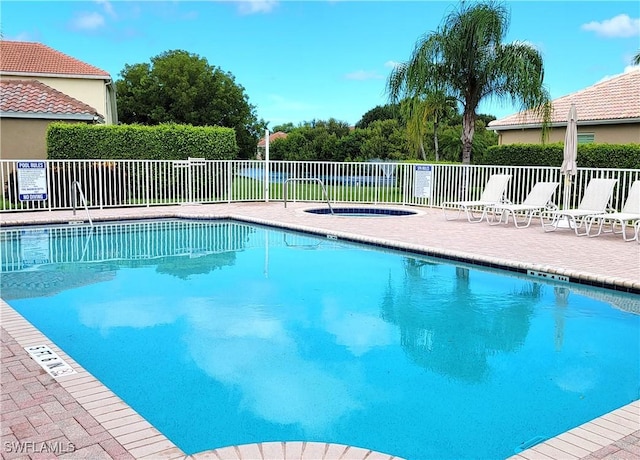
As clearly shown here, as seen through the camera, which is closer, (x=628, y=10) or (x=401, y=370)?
(x=401, y=370)

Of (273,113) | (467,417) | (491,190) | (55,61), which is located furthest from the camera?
(273,113)

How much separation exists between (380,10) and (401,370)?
18.1 meters

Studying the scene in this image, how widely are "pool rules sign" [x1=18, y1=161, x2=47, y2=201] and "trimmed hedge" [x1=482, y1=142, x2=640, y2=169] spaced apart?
12.6m

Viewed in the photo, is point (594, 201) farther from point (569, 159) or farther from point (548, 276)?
point (548, 276)

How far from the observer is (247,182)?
17.0 metres

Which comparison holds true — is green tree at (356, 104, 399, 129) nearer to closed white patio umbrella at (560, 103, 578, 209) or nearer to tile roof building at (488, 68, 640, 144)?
tile roof building at (488, 68, 640, 144)

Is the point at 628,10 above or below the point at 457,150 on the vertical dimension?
above

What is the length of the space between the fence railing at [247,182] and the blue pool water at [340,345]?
5.26 metres

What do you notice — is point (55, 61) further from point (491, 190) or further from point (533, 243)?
point (533, 243)

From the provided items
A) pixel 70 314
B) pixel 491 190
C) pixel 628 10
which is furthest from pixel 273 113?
pixel 70 314

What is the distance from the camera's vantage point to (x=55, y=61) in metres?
26.1

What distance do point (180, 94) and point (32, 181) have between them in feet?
90.7

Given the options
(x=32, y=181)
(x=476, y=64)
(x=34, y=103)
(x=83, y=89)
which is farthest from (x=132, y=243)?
(x=83, y=89)

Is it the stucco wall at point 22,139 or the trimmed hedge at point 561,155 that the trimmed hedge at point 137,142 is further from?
the trimmed hedge at point 561,155
